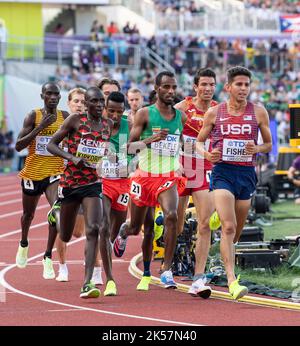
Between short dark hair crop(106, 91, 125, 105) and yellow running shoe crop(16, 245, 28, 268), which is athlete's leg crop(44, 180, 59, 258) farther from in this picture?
short dark hair crop(106, 91, 125, 105)

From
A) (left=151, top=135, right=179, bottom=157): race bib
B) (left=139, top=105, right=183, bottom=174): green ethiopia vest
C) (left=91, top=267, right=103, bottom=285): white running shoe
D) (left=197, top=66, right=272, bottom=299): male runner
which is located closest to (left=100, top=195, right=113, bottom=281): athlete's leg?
(left=139, top=105, right=183, bottom=174): green ethiopia vest

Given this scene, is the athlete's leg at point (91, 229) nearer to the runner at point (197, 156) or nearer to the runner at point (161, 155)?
the runner at point (161, 155)

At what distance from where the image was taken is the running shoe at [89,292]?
12.0 meters

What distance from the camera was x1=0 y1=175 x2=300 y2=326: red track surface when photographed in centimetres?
1070

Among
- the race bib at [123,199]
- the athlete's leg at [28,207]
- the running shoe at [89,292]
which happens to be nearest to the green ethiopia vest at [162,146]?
the race bib at [123,199]

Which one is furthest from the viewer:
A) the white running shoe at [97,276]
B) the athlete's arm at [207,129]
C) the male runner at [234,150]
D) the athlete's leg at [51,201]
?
the athlete's leg at [51,201]

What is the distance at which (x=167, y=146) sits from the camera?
1315 centimetres

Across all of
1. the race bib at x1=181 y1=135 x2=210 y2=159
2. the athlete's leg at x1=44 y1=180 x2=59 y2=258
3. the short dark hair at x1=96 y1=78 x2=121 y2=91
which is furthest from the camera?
the short dark hair at x1=96 y1=78 x2=121 y2=91

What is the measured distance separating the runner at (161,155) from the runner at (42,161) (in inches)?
59.5

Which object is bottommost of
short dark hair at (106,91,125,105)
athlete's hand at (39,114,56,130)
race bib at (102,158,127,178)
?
race bib at (102,158,127,178)

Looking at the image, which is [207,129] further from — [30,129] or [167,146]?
[30,129]

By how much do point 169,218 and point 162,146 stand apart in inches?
30.8

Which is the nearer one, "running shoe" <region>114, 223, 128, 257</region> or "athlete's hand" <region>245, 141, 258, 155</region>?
"athlete's hand" <region>245, 141, 258, 155</region>

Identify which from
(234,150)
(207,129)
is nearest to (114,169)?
(207,129)
